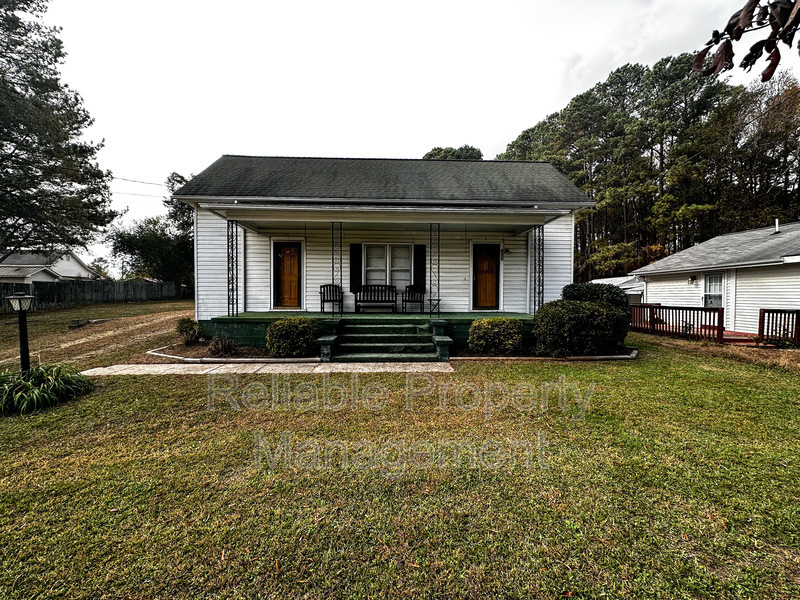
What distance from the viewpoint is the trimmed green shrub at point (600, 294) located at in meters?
7.63

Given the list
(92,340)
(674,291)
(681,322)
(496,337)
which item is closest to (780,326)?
(681,322)

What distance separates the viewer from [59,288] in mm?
16594

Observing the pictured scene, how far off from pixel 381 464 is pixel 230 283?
277 inches

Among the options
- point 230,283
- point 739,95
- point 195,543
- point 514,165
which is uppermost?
point 739,95

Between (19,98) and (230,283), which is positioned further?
(19,98)

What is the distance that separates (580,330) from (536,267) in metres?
2.97

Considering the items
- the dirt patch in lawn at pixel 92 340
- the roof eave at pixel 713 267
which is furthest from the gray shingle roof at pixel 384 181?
the roof eave at pixel 713 267

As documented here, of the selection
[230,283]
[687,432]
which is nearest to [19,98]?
[230,283]

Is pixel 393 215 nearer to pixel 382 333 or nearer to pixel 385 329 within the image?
pixel 385 329

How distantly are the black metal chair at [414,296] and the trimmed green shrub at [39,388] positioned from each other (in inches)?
A: 259

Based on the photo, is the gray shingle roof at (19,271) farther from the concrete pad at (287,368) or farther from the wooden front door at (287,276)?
the concrete pad at (287,368)

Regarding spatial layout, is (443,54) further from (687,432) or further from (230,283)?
(687,432)

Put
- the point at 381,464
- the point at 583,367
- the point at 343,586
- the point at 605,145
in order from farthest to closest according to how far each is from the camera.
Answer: the point at 605,145
the point at 583,367
the point at 381,464
the point at 343,586

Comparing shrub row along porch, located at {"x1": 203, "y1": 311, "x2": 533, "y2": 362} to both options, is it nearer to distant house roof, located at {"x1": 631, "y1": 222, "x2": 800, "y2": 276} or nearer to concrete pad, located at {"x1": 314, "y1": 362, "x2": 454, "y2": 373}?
concrete pad, located at {"x1": 314, "y1": 362, "x2": 454, "y2": 373}
